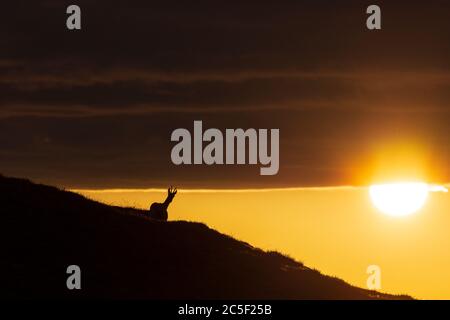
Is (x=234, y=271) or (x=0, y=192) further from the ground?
(x=0, y=192)

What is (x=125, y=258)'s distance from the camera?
70125 millimetres

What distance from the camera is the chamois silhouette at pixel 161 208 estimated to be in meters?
82.9

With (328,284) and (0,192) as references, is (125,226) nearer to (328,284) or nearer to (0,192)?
(0,192)

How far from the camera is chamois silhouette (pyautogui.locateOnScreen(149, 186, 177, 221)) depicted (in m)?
82.9

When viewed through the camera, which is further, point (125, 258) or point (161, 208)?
point (161, 208)

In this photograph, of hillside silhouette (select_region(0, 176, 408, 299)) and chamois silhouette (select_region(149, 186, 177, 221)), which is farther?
chamois silhouette (select_region(149, 186, 177, 221))

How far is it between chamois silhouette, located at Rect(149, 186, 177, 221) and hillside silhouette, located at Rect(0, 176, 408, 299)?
8.15ft

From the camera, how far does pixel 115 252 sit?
70.7m

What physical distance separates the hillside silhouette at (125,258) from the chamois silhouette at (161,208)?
2485 millimetres

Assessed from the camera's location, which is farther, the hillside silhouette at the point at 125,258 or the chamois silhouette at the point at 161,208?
the chamois silhouette at the point at 161,208

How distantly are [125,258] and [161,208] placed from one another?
14.1m
